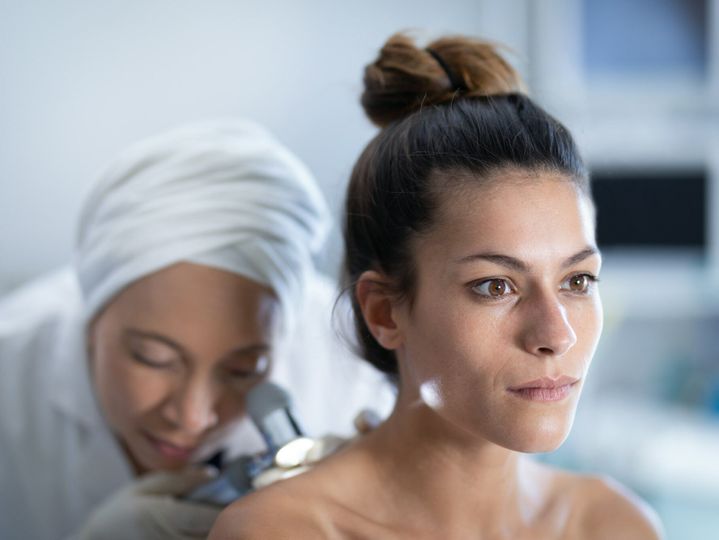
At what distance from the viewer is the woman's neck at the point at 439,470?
0.89 meters

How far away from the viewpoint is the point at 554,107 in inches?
63.8

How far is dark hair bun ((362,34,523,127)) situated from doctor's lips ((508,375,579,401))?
0.31 meters

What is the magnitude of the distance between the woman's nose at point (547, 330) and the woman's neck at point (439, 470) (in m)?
0.15

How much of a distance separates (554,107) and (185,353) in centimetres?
85

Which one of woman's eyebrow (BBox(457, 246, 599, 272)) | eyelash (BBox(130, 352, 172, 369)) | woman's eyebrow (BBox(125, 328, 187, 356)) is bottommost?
eyelash (BBox(130, 352, 172, 369))

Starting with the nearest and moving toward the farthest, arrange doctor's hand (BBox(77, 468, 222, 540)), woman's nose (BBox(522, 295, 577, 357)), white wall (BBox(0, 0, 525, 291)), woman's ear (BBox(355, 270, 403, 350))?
1. woman's nose (BBox(522, 295, 577, 357))
2. woman's ear (BBox(355, 270, 403, 350))
3. doctor's hand (BBox(77, 468, 222, 540))
4. white wall (BBox(0, 0, 525, 291))

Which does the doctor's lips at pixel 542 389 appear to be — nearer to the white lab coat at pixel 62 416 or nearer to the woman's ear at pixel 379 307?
the woman's ear at pixel 379 307

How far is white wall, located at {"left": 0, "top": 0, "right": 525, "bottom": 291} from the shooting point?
1.79 m

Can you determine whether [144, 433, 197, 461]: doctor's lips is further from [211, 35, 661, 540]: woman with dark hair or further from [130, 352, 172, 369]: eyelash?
[211, 35, 661, 540]: woman with dark hair

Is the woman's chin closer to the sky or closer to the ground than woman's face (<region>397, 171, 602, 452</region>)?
closer to the ground

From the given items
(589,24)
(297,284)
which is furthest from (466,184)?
(589,24)

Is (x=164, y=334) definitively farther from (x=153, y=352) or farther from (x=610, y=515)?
(x=610, y=515)

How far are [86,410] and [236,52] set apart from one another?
1.02 meters

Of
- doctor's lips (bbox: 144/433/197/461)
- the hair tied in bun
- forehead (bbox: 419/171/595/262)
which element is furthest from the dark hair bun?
doctor's lips (bbox: 144/433/197/461)
